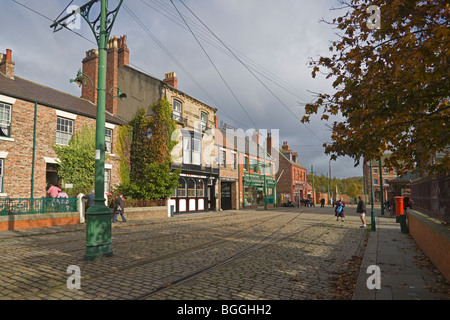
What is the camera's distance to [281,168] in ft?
168

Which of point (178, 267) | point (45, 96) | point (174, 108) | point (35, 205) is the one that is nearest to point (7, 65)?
point (45, 96)

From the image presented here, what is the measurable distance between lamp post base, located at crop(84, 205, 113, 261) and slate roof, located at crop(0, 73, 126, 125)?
40.0 ft

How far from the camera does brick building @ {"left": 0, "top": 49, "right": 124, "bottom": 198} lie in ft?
50.1

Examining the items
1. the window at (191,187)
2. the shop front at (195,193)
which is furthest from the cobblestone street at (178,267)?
the window at (191,187)

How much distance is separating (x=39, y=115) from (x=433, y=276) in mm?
18687

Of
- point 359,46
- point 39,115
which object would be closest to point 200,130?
point 39,115

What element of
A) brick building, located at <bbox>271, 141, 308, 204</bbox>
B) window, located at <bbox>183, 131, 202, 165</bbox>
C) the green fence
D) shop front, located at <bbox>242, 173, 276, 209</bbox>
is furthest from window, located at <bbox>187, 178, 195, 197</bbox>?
brick building, located at <bbox>271, 141, 308, 204</bbox>

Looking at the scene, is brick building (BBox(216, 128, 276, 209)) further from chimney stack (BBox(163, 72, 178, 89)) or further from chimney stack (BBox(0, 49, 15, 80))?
chimney stack (BBox(0, 49, 15, 80))

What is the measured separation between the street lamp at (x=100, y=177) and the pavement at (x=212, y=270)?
34cm

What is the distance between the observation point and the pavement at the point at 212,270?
4.80m

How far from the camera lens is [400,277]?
5.77 metres

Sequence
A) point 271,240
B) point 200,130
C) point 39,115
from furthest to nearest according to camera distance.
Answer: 1. point 200,130
2. point 39,115
3. point 271,240

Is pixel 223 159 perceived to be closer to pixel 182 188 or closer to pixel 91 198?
pixel 182 188
